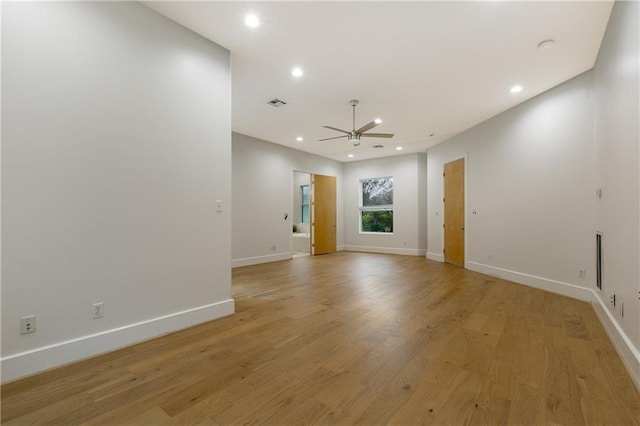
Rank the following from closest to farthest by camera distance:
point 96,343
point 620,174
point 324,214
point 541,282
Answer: point 96,343, point 620,174, point 541,282, point 324,214

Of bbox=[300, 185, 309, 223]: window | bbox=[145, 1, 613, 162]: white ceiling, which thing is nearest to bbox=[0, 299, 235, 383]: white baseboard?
bbox=[145, 1, 613, 162]: white ceiling

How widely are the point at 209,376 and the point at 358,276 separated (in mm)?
3484

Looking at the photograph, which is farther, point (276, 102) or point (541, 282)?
point (276, 102)

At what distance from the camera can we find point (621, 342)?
217 cm

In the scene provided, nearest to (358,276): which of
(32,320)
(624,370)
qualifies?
(624,370)

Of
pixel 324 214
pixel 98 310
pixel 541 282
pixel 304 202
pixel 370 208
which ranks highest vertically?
pixel 304 202

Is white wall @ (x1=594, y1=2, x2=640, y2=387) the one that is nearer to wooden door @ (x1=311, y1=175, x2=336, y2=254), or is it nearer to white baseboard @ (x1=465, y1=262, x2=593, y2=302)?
white baseboard @ (x1=465, y1=262, x2=593, y2=302)

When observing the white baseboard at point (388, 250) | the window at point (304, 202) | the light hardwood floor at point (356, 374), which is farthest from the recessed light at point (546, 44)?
the window at point (304, 202)

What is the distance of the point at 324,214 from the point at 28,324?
676cm

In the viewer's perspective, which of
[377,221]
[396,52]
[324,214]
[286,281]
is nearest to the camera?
[396,52]

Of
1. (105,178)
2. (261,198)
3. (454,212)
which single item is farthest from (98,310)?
(454,212)

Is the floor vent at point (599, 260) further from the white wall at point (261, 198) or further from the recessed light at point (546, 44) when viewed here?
the white wall at point (261, 198)

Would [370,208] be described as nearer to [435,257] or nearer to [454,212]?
[435,257]

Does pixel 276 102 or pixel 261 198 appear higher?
pixel 276 102
